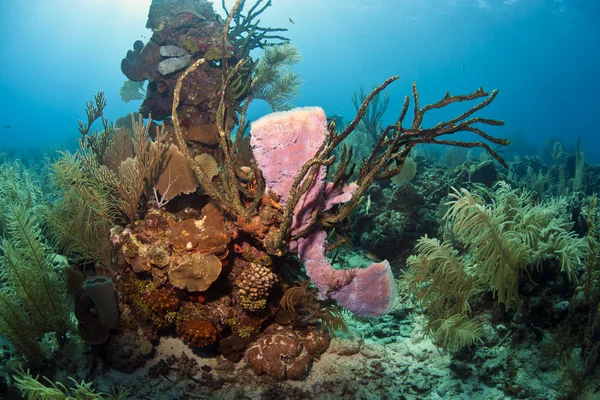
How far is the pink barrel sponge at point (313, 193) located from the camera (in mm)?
2838

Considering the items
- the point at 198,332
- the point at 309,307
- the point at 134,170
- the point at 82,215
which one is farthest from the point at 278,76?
the point at 198,332

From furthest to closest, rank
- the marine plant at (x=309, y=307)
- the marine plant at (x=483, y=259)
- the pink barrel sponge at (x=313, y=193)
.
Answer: the marine plant at (x=309, y=307) → the marine plant at (x=483, y=259) → the pink barrel sponge at (x=313, y=193)

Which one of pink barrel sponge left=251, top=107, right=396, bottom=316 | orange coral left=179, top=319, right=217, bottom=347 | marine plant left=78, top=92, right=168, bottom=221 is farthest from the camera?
marine plant left=78, top=92, right=168, bottom=221

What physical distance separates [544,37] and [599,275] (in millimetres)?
92441

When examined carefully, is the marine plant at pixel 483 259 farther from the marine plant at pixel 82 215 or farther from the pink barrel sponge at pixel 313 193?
the marine plant at pixel 82 215

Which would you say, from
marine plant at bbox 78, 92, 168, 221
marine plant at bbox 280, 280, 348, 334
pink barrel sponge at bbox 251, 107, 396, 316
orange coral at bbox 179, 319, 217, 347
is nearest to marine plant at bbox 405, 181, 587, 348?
pink barrel sponge at bbox 251, 107, 396, 316

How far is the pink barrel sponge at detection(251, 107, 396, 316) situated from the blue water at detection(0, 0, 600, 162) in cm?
5220

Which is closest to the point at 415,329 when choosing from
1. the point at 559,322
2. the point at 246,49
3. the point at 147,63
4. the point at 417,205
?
the point at 559,322

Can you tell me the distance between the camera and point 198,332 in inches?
124

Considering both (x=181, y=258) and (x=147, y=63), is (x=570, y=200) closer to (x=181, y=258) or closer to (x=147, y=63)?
(x=181, y=258)

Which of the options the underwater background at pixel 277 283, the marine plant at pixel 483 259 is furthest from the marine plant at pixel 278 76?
the marine plant at pixel 483 259

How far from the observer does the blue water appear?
56.4m

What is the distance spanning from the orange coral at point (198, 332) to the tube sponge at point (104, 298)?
87 centimetres

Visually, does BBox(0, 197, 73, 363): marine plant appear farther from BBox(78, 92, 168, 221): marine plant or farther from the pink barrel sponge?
the pink barrel sponge
